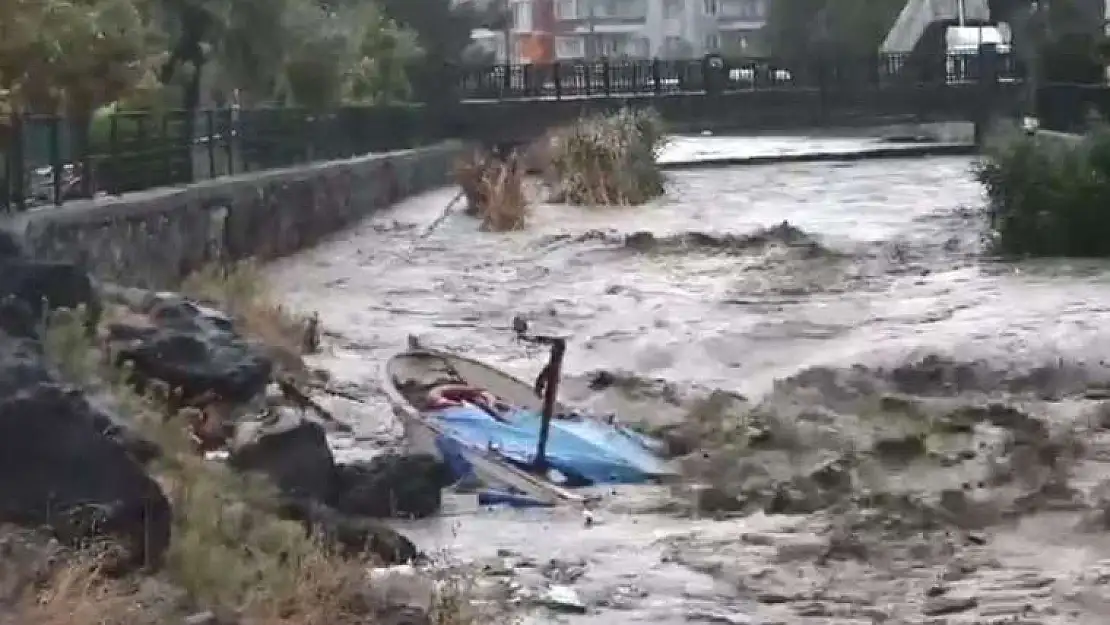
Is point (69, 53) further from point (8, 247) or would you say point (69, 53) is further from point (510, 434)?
point (510, 434)

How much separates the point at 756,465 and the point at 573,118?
130 ft

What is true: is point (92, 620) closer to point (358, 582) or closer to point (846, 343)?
point (358, 582)

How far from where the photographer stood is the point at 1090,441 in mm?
15000

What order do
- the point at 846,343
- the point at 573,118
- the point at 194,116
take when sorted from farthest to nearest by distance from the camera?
the point at 573,118, the point at 194,116, the point at 846,343

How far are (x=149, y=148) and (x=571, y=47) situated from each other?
107 meters

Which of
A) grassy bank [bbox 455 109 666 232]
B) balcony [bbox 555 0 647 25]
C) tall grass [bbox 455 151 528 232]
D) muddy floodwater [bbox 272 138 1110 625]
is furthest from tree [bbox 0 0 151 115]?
balcony [bbox 555 0 647 25]

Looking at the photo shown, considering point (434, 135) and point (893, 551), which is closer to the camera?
point (893, 551)

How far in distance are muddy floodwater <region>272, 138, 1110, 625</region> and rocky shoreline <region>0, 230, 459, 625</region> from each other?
2.03 ft

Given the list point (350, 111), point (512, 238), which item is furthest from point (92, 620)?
point (350, 111)

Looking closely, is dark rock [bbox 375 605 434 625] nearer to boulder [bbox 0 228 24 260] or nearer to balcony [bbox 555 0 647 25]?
boulder [bbox 0 228 24 260]

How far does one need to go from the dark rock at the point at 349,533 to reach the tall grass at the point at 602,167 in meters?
30.3

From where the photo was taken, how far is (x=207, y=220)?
25.3 m

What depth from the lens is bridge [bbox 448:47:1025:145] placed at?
54625 millimetres

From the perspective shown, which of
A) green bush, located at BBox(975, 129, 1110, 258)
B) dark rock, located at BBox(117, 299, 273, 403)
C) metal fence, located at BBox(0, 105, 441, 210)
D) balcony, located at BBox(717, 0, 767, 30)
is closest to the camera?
dark rock, located at BBox(117, 299, 273, 403)
